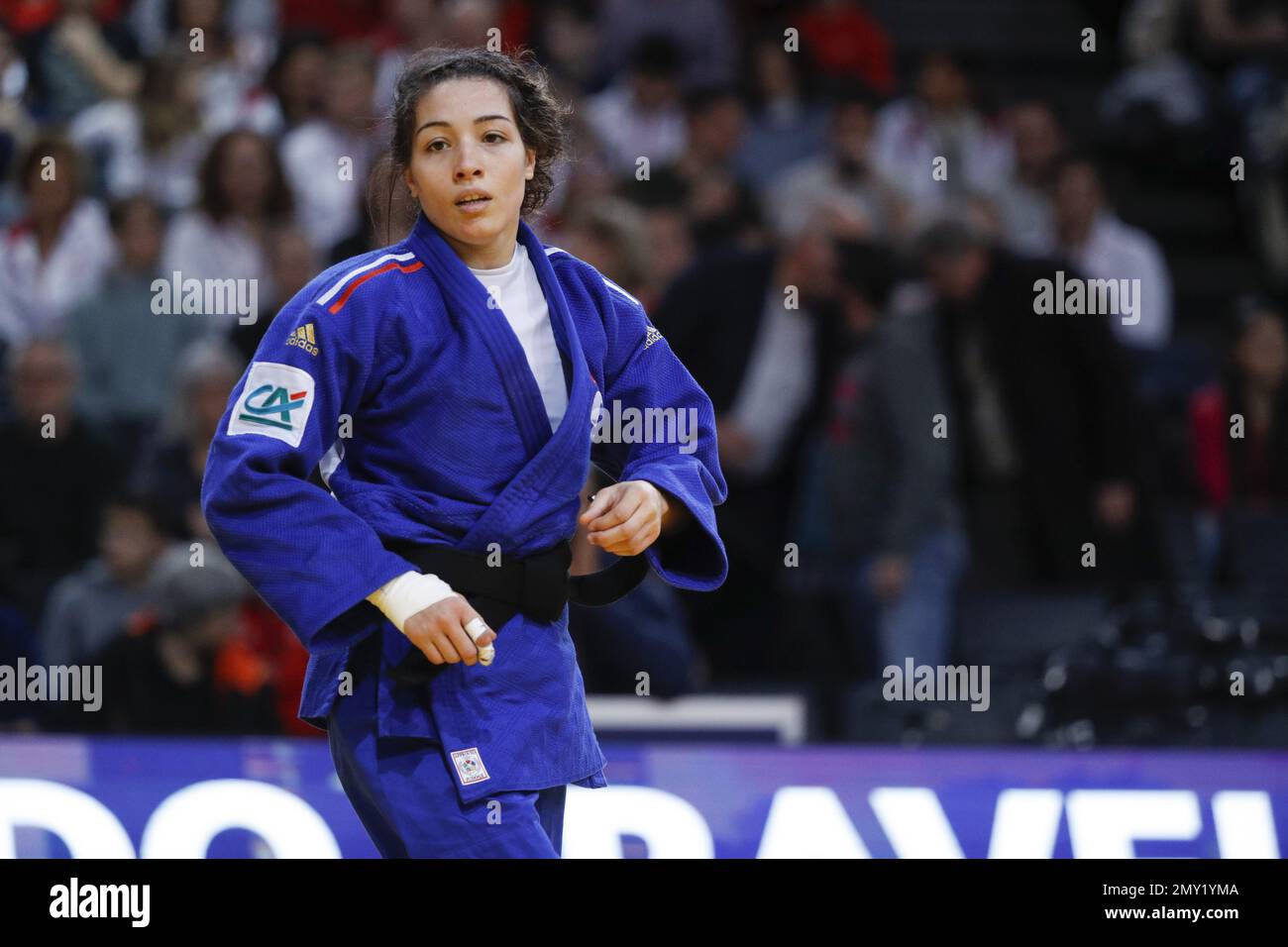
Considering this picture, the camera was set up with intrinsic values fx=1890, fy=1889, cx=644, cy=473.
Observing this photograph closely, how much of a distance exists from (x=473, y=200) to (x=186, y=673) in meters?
3.23

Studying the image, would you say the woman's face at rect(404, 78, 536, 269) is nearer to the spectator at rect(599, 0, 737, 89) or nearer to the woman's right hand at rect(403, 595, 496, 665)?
the woman's right hand at rect(403, 595, 496, 665)

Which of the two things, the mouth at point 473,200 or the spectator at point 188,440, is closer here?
the mouth at point 473,200

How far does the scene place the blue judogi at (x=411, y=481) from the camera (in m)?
2.74

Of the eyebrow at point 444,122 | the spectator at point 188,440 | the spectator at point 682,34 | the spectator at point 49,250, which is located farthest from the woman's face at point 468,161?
the spectator at point 682,34

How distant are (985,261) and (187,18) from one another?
153 inches

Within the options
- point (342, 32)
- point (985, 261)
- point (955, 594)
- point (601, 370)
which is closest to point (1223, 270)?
point (985, 261)

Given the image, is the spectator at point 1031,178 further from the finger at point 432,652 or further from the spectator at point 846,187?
the finger at point 432,652

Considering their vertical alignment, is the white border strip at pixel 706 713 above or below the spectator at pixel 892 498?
below

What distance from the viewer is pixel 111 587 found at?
6.11 meters

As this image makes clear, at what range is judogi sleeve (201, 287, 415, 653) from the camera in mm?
2727

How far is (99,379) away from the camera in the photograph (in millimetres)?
7074

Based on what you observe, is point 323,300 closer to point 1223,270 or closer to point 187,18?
point 187,18

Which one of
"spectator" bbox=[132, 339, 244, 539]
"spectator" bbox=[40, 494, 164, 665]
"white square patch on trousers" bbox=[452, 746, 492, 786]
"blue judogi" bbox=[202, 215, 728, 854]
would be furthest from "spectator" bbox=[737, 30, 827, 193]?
"white square patch on trousers" bbox=[452, 746, 492, 786]

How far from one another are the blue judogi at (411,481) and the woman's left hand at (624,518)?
95mm
